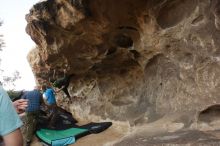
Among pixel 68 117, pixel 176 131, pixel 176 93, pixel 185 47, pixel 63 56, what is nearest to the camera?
pixel 176 131

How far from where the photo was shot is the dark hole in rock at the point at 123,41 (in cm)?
838

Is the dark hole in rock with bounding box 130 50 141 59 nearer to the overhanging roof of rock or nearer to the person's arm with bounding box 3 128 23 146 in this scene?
the overhanging roof of rock

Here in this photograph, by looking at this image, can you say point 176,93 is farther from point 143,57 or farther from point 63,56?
point 63,56

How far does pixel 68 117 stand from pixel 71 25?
2.95m

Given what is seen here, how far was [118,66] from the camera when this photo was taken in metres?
9.30

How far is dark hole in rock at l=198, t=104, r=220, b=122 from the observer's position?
6.12m

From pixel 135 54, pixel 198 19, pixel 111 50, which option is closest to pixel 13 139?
pixel 198 19

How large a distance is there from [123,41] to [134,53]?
1.20 ft

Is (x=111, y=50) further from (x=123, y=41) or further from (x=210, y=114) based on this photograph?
(x=210, y=114)

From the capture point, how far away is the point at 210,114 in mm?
6211

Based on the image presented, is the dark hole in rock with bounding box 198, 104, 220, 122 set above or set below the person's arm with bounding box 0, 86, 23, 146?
below

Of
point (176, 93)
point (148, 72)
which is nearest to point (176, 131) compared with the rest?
point (176, 93)

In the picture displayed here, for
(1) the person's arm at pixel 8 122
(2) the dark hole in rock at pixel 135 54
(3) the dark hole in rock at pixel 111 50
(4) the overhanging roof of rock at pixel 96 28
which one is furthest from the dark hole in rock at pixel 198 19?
(1) the person's arm at pixel 8 122

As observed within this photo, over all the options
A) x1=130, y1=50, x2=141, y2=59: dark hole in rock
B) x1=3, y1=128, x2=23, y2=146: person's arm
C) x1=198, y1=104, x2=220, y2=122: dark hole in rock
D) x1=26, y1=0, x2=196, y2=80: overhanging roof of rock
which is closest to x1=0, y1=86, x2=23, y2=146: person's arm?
x1=3, y1=128, x2=23, y2=146: person's arm
